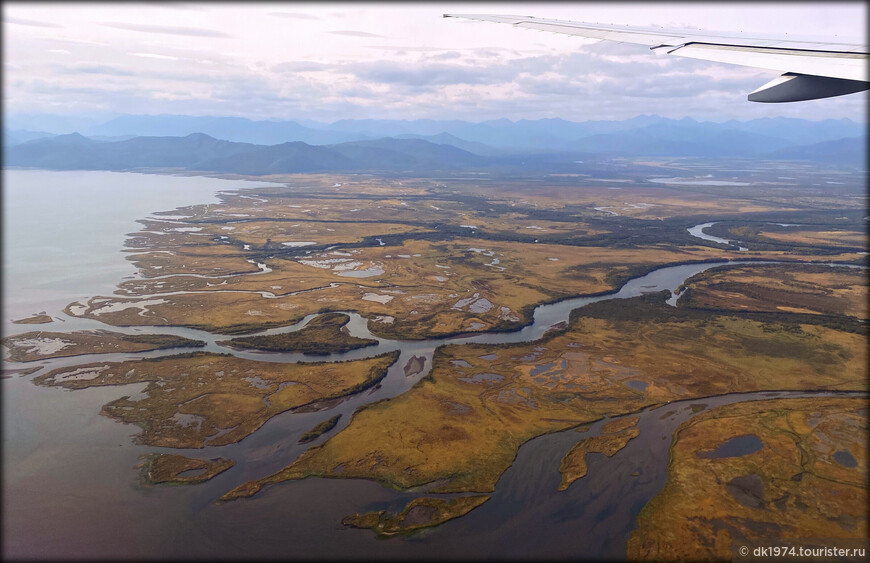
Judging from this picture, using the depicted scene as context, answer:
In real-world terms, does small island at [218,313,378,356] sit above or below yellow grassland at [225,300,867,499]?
above

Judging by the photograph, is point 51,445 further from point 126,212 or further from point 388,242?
point 126,212

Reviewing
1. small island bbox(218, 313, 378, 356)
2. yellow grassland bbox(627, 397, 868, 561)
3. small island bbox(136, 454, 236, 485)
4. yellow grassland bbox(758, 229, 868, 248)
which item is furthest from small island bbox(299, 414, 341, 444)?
yellow grassland bbox(758, 229, 868, 248)

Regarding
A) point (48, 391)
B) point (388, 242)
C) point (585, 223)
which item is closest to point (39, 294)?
point (48, 391)

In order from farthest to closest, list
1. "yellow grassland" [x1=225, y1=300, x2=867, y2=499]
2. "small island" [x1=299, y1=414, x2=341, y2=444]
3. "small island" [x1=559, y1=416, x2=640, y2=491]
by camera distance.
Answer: "small island" [x1=299, y1=414, x2=341, y2=444], "yellow grassland" [x1=225, y1=300, x2=867, y2=499], "small island" [x1=559, y1=416, x2=640, y2=491]

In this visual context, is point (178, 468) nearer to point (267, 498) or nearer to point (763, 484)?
point (267, 498)

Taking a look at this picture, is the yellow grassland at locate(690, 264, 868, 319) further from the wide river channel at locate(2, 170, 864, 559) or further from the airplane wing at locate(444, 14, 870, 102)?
the airplane wing at locate(444, 14, 870, 102)

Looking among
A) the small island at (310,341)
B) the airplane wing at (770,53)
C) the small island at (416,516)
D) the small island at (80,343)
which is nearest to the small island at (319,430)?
the small island at (416,516)
